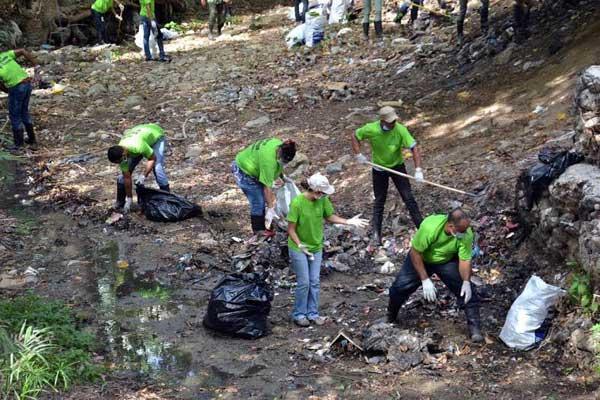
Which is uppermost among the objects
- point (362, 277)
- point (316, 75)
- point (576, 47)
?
point (576, 47)

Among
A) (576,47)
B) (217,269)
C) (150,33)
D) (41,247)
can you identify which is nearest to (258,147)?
(217,269)

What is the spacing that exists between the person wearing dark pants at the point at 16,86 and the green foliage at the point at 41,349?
521 centimetres

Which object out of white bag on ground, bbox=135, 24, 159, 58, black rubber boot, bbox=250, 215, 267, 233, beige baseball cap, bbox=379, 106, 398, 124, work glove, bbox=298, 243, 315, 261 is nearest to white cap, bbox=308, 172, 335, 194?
work glove, bbox=298, 243, 315, 261

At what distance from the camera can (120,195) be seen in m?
8.69

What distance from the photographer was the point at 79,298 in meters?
6.75

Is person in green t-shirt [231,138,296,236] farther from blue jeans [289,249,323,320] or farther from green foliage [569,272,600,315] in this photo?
green foliage [569,272,600,315]

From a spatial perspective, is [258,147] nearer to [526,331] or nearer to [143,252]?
[143,252]

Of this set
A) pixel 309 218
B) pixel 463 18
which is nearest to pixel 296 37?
pixel 463 18

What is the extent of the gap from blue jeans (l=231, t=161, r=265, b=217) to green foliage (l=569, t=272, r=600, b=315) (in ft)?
10.3

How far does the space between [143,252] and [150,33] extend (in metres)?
8.42

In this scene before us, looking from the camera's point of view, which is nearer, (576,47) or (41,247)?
(41,247)

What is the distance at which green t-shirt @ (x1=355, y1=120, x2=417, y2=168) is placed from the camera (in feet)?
23.3

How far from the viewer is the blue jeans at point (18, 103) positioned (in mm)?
10688

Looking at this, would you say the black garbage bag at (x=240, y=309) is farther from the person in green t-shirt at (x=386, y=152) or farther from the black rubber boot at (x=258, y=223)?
the person in green t-shirt at (x=386, y=152)
